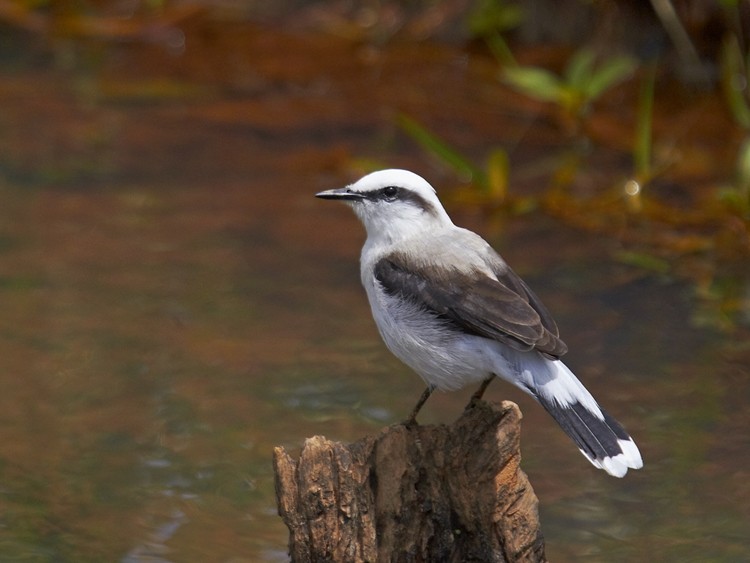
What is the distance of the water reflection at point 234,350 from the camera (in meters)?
5.75

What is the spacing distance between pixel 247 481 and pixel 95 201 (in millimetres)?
3465

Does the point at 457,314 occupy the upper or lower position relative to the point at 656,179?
lower

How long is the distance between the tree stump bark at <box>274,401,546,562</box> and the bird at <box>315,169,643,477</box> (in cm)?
22

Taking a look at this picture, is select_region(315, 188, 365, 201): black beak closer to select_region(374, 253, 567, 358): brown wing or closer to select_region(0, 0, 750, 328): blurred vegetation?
Result: select_region(374, 253, 567, 358): brown wing

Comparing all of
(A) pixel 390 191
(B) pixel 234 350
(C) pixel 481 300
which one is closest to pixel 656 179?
→ (B) pixel 234 350

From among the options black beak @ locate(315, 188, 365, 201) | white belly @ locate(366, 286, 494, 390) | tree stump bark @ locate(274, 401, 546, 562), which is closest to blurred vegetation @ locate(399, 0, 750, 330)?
black beak @ locate(315, 188, 365, 201)

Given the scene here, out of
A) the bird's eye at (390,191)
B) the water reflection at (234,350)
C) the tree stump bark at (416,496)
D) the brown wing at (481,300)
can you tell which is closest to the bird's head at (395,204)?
the bird's eye at (390,191)

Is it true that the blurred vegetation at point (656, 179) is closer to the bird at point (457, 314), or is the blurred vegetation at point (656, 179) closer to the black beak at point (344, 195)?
the bird at point (457, 314)

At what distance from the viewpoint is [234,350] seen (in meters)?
7.16

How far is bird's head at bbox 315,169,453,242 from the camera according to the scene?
5.59 m

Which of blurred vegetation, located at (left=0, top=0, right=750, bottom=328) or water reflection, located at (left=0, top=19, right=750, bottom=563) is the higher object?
blurred vegetation, located at (left=0, top=0, right=750, bottom=328)

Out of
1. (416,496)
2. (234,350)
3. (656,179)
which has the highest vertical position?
(656,179)

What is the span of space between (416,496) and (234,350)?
2365mm

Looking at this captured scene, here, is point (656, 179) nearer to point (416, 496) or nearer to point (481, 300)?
point (481, 300)
